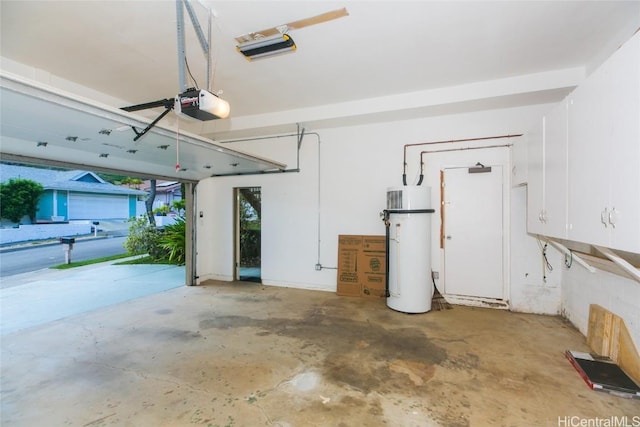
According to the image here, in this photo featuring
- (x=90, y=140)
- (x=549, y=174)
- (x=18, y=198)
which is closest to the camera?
(x=549, y=174)

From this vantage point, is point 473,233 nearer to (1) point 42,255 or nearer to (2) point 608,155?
(2) point 608,155

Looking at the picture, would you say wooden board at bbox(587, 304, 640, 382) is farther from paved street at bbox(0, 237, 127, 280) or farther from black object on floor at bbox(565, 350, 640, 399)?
paved street at bbox(0, 237, 127, 280)

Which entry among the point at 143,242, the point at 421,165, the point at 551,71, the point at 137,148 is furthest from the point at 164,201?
the point at 551,71

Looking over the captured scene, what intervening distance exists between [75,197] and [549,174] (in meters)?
18.3

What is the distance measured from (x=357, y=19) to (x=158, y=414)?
360 cm

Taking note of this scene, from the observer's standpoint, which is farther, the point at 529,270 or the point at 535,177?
the point at 529,270

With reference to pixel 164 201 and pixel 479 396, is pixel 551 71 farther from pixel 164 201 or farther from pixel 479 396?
pixel 164 201

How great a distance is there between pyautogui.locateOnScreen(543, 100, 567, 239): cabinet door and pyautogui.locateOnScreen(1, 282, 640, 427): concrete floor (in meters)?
1.32

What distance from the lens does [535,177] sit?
2986 mm

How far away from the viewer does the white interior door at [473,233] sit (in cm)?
416

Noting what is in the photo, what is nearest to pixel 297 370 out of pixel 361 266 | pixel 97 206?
pixel 361 266

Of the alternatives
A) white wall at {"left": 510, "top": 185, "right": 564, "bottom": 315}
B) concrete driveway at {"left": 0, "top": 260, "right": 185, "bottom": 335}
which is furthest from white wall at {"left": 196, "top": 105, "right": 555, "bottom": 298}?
concrete driveway at {"left": 0, "top": 260, "right": 185, "bottom": 335}

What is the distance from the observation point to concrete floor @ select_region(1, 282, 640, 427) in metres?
1.97

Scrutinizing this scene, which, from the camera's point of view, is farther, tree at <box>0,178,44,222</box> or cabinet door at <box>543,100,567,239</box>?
tree at <box>0,178,44,222</box>
